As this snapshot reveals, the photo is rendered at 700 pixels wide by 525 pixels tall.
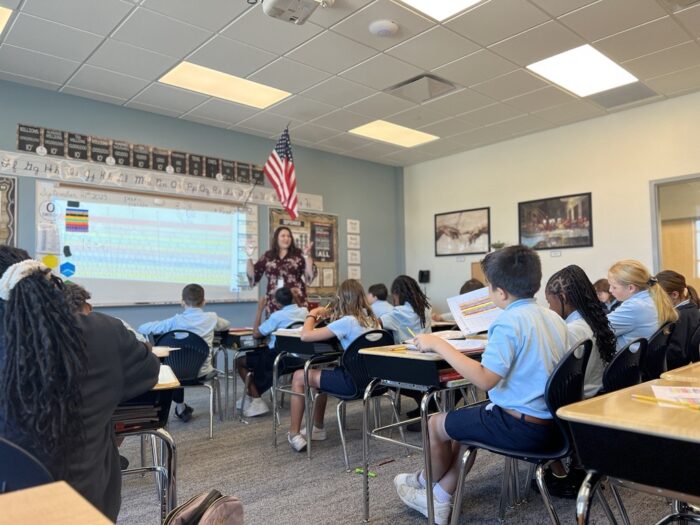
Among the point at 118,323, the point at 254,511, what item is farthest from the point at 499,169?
the point at 118,323

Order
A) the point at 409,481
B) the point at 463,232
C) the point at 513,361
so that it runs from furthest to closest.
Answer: the point at 463,232 < the point at 409,481 < the point at 513,361

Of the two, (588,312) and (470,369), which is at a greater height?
(588,312)

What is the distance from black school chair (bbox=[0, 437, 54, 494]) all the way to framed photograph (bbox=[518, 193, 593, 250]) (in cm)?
614

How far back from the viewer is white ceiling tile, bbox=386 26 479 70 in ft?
13.3

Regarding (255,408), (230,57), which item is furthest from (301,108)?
(255,408)

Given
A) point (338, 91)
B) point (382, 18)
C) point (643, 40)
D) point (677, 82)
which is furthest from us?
point (338, 91)

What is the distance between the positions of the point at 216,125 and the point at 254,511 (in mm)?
4704

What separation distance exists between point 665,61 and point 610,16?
3.79ft

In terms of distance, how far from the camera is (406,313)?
3580 millimetres

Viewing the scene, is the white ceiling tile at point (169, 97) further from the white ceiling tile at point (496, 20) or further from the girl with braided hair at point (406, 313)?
the girl with braided hair at point (406, 313)

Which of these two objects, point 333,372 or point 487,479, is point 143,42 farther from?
point 487,479

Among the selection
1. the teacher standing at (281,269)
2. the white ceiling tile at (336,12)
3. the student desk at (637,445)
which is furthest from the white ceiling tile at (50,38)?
the student desk at (637,445)

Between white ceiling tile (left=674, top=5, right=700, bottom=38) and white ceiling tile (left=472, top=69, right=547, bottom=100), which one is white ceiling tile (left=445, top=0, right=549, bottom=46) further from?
white ceiling tile (left=674, top=5, right=700, bottom=38)

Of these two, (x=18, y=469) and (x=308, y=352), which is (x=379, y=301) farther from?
(x=18, y=469)
